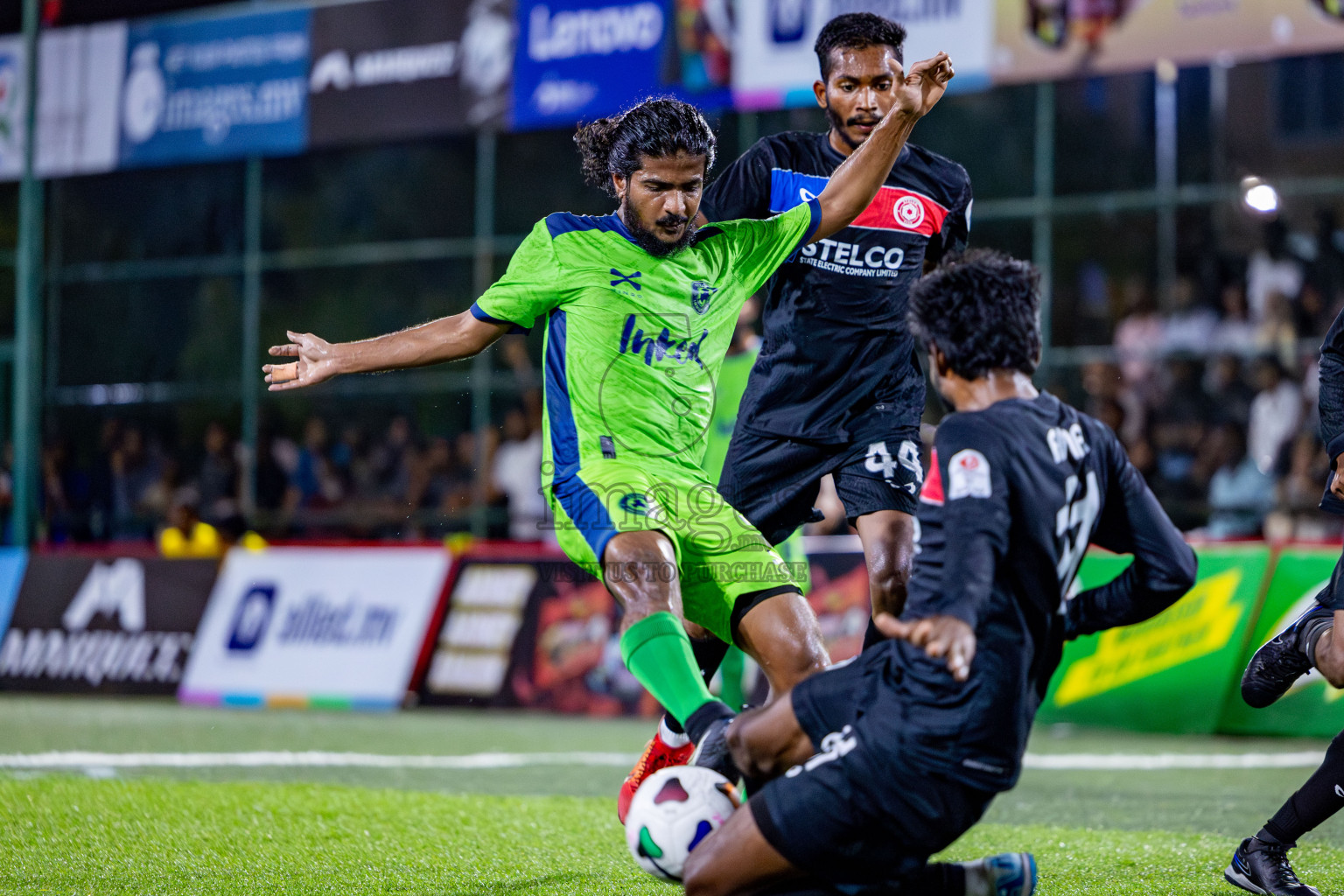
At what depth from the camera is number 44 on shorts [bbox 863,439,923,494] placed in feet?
19.1

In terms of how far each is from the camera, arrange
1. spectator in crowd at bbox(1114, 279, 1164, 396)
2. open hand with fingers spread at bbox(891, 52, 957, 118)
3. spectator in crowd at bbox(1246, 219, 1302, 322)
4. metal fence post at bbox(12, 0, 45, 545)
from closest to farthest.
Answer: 1. open hand with fingers spread at bbox(891, 52, 957, 118)
2. spectator in crowd at bbox(1246, 219, 1302, 322)
3. spectator in crowd at bbox(1114, 279, 1164, 396)
4. metal fence post at bbox(12, 0, 45, 545)

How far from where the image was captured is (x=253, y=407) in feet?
62.5

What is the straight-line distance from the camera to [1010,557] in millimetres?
3844

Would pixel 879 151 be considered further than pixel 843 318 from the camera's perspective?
No

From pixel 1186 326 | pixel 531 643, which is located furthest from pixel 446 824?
pixel 1186 326

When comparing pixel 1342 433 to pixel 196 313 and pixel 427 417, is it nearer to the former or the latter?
pixel 427 417

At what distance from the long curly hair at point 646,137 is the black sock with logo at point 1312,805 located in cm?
274

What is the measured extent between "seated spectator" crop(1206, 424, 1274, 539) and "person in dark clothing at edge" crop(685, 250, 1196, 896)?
397 inches

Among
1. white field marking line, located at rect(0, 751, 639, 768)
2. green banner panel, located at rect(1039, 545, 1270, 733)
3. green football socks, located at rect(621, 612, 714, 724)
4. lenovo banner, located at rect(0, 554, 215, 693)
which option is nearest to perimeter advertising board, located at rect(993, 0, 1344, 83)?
green banner panel, located at rect(1039, 545, 1270, 733)

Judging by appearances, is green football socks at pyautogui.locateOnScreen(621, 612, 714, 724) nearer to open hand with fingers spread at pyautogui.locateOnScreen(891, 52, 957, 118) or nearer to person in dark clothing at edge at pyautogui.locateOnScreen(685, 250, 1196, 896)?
person in dark clothing at edge at pyautogui.locateOnScreen(685, 250, 1196, 896)

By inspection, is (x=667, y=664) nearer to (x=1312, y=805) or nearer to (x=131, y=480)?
(x=1312, y=805)

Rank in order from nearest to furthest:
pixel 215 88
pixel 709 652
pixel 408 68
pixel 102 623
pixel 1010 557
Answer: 1. pixel 1010 557
2. pixel 709 652
3. pixel 102 623
4. pixel 408 68
5. pixel 215 88

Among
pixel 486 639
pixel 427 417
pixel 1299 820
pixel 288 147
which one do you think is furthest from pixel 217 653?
pixel 1299 820

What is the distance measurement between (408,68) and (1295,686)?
10.6m
